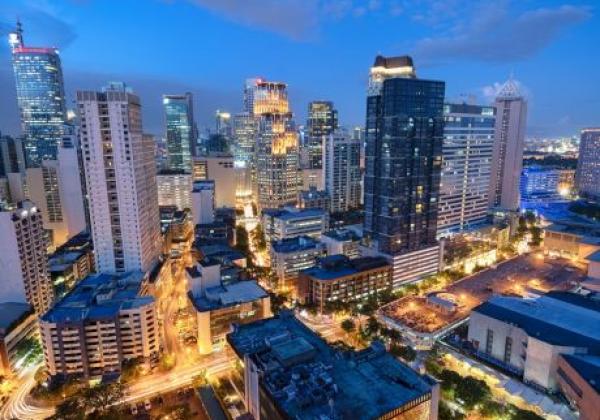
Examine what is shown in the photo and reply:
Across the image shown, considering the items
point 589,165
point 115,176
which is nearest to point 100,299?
point 115,176

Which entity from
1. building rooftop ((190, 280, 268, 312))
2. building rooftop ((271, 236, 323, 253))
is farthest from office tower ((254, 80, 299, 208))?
building rooftop ((190, 280, 268, 312))

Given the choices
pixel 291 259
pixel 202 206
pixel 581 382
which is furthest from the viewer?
pixel 202 206

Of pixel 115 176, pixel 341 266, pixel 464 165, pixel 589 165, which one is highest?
pixel 464 165

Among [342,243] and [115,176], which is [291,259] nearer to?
[342,243]

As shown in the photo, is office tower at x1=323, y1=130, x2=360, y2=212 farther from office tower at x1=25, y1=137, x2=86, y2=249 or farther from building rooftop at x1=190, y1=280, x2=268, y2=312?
office tower at x1=25, y1=137, x2=86, y2=249

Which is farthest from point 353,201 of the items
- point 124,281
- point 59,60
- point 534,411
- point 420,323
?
point 59,60

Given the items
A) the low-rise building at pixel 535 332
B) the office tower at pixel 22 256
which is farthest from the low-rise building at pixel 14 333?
the low-rise building at pixel 535 332
